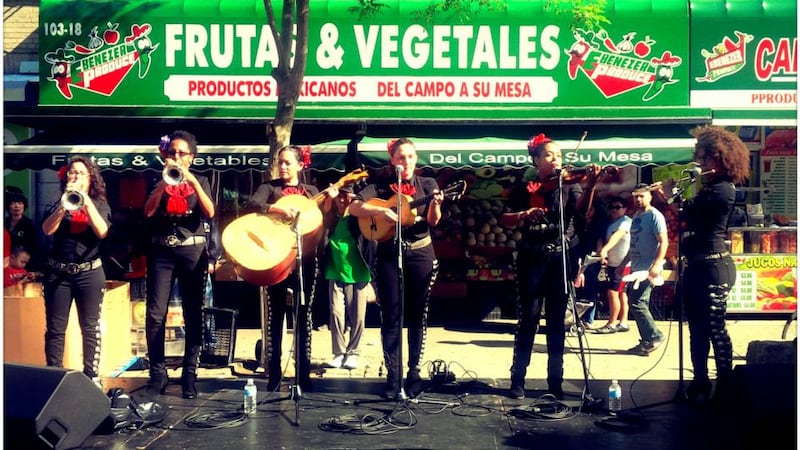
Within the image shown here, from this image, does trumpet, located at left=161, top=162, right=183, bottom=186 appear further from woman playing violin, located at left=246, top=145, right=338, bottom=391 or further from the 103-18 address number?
the 103-18 address number

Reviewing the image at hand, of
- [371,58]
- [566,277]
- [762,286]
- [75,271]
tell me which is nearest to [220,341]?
[75,271]

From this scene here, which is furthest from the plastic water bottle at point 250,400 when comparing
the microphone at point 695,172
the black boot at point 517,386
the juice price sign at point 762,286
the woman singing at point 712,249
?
the juice price sign at point 762,286

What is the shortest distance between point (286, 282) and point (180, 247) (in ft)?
2.57

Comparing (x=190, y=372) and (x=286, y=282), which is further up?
(x=286, y=282)

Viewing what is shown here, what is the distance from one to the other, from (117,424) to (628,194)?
722 centimetres

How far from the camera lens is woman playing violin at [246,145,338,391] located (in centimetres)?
670

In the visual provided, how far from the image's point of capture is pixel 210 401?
6.69 m

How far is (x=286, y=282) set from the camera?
22.2 feet

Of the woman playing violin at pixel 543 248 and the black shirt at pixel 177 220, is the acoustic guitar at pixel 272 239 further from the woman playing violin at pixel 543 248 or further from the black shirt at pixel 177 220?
the woman playing violin at pixel 543 248

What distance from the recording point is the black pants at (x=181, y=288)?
21.7ft

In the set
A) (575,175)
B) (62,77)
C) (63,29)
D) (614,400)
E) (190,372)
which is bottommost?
(614,400)

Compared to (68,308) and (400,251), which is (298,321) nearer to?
(400,251)

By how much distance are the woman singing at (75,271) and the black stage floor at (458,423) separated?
74 centimetres

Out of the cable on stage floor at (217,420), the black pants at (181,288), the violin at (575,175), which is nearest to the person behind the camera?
the cable on stage floor at (217,420)
